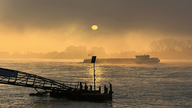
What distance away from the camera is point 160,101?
4175 cm

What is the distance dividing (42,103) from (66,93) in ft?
18.3

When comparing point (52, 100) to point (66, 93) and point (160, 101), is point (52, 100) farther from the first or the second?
point (160, 101)

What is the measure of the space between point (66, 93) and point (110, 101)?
341 inches

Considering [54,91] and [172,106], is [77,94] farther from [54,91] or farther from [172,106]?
[172,106]

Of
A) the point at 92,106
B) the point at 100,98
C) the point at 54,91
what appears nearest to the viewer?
the point at 92,106

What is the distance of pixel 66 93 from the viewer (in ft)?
143

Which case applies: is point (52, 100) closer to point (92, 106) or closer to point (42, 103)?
point (42, 103)

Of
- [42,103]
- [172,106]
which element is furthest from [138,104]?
[42,103]

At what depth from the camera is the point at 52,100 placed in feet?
137

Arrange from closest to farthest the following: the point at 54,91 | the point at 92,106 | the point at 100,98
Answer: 1. the point at 92,106
2. the point at 100,98
3. the point at 54,91

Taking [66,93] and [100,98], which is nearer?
[100,98]

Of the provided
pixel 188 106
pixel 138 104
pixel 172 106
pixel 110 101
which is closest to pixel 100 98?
pixel 110 101

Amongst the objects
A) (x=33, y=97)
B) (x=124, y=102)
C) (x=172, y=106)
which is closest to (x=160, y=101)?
(x=172, y=106)

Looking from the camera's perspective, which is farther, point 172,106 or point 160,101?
point 160,101
